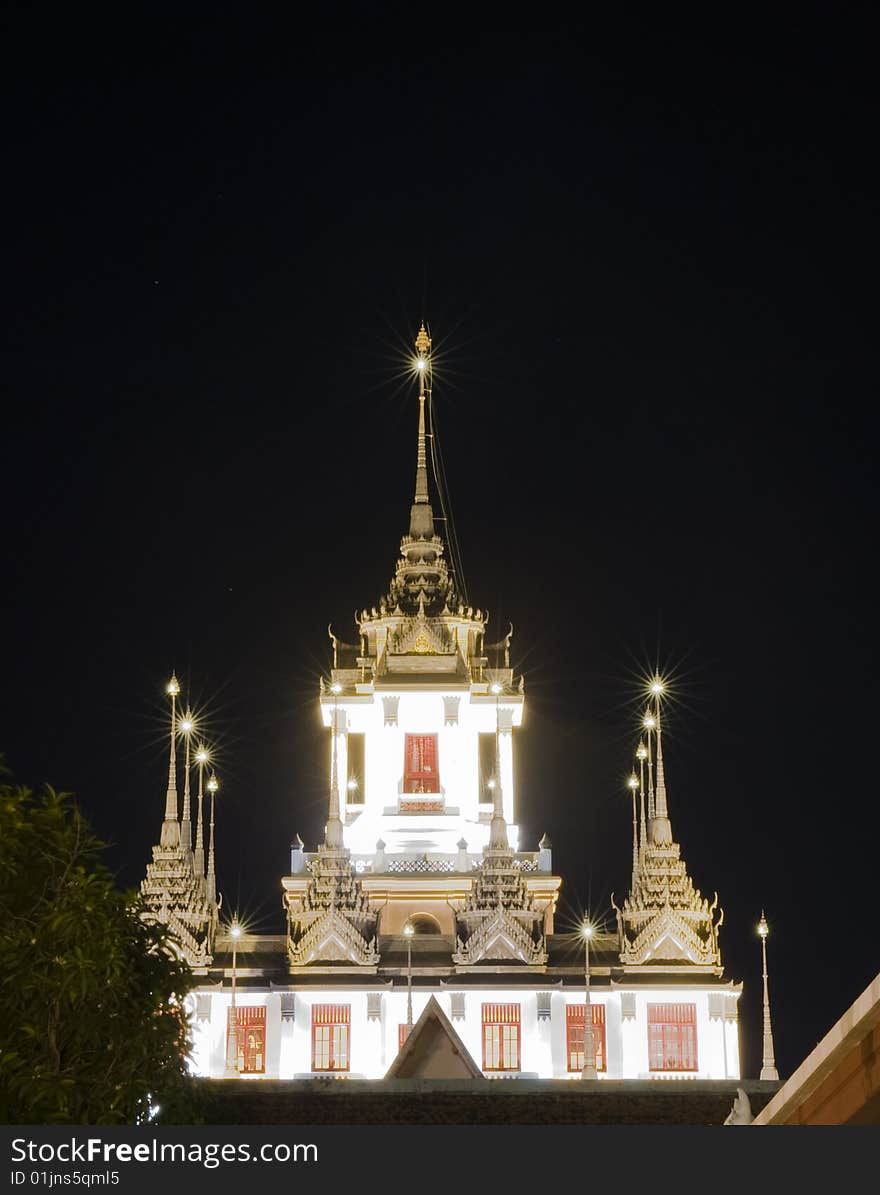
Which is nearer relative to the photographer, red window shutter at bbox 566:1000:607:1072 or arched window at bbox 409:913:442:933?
red window shutter at bbox 566:1000:607:1072

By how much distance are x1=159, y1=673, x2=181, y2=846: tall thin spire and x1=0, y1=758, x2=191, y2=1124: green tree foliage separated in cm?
4371

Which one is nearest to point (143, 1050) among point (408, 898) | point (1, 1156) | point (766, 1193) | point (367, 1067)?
point (1, 1156)

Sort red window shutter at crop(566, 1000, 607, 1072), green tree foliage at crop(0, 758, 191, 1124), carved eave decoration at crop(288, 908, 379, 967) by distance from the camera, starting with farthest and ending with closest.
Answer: carved eave decoration at crop(288, 908, 379, 967)
red window shutter at crop(566, 1000, 607, 1072)
green tree foliage at crop(0, 758, 191, 1124)

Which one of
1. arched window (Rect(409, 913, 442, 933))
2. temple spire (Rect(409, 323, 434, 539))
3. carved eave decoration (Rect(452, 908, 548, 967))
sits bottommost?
carved eave decoration (Rect(452, 908, 548, 967))

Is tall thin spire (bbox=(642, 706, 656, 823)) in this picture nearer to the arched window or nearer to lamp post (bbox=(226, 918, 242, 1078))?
the arched window

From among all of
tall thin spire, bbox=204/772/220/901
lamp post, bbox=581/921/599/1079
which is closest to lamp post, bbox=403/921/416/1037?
lamp post, bbox=581/921/599/1079

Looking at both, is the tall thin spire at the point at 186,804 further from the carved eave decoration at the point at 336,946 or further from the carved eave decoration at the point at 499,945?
the carved eave decoration at the point at 499,945

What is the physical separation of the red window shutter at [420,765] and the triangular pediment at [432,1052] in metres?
20.2

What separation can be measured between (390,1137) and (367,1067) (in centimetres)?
5249

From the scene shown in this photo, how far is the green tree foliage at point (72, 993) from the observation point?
3856 cm

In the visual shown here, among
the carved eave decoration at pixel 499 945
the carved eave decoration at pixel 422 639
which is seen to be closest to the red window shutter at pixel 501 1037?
the carved eave decoration at pixel 499 945

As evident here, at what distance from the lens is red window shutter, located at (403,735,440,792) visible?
88625 mm

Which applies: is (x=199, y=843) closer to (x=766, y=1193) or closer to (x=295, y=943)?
(x=295, y=943)

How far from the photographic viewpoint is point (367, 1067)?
79.4m
